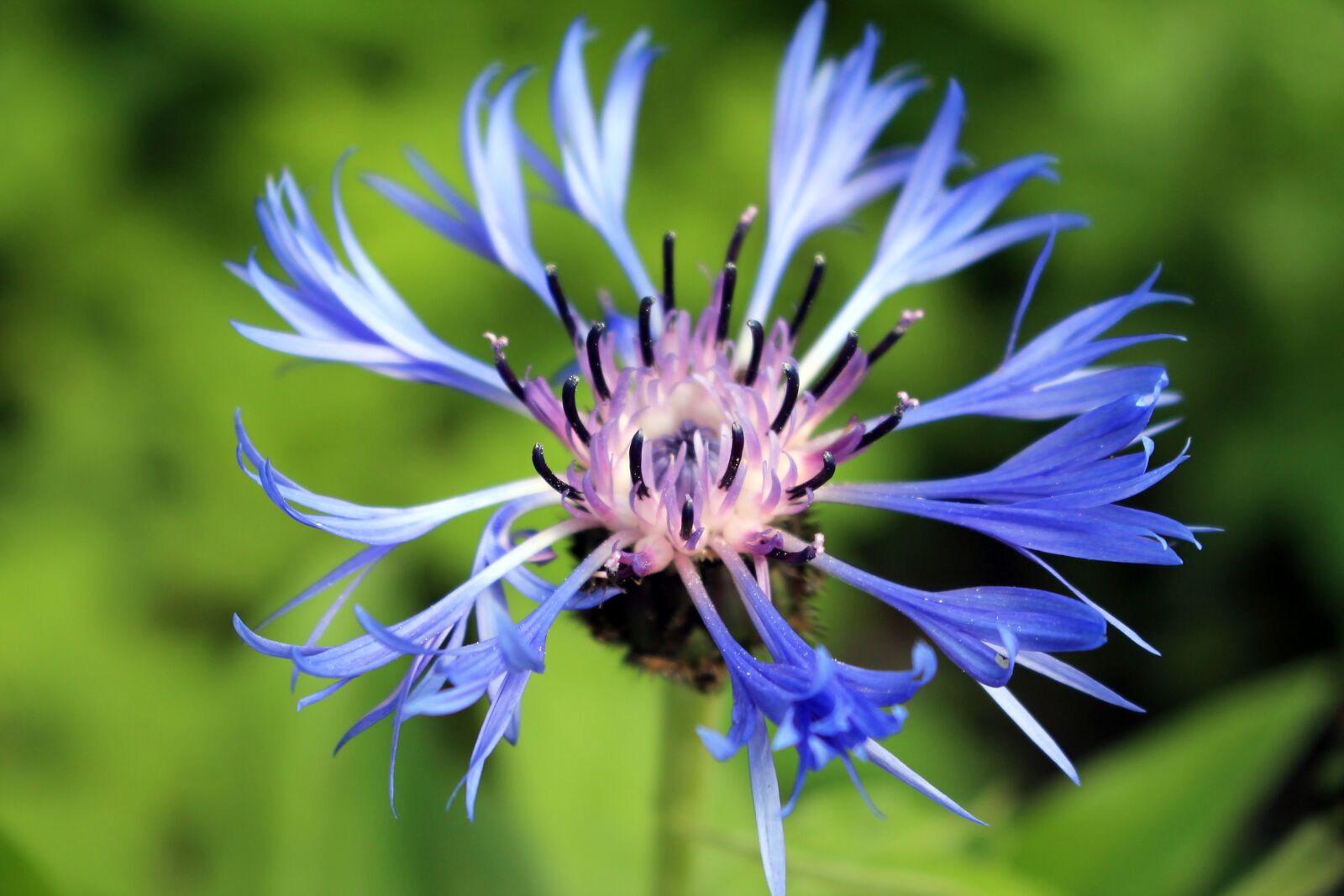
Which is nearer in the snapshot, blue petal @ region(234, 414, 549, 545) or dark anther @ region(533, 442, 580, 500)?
blue petal @ region(234, 414, 549, 545)

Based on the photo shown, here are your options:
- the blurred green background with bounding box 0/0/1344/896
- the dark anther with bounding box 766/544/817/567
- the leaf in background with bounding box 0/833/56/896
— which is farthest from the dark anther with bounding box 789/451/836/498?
the leaf in background with bounding box 0/833/56/896

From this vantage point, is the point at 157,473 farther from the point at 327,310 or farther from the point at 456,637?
the point at 456,637

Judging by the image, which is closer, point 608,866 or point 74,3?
point 608,866

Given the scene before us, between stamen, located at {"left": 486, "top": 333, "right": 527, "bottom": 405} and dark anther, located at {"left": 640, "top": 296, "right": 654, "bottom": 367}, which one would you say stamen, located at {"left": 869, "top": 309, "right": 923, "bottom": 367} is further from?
stamen, located at {"left": 486, "top": 333, "right": 527, "bottom": 405}

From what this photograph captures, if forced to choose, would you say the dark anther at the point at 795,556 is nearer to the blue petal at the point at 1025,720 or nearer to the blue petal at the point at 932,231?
the blue petal at the point at 1025,720

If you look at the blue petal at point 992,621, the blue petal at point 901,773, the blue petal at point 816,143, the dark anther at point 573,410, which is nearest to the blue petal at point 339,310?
the dark anther at point 573,410

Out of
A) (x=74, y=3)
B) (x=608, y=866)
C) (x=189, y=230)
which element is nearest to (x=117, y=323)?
(x=189, y=230)

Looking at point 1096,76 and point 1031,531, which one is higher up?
point 1096,76

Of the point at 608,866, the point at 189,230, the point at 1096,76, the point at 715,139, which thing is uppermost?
the point at 1096,76
